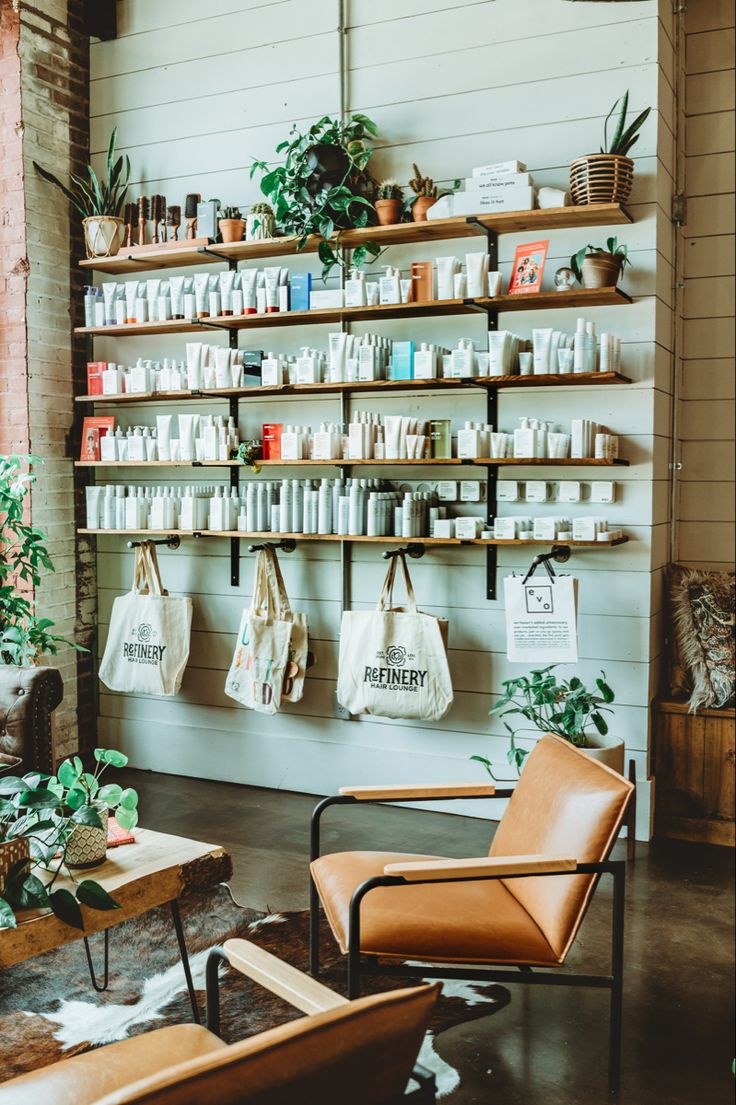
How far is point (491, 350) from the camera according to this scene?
158 inches

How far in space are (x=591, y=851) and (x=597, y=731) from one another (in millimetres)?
1714

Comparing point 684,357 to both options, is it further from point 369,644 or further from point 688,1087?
point 688,1087

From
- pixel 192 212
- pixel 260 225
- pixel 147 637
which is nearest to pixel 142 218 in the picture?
pixel 192 212

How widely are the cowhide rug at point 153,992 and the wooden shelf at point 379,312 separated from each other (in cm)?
237

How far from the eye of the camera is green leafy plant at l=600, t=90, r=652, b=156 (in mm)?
3811

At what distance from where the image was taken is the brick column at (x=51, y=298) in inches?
189

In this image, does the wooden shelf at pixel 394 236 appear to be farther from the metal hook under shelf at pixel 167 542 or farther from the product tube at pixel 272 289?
the metal hook under shelf at pixel 167 542

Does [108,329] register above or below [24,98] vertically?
below

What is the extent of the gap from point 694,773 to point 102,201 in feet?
12.1

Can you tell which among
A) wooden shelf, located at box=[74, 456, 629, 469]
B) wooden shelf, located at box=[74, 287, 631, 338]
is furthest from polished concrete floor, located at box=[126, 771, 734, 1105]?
wooden shelf, located at box=[74, 287, 631, 338]

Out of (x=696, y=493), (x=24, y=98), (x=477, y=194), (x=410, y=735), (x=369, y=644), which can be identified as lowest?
(x=410, y=735)

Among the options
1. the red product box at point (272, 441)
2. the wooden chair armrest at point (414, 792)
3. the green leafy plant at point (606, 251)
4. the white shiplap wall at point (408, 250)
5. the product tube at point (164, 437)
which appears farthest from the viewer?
the product tube at point (164, 437)

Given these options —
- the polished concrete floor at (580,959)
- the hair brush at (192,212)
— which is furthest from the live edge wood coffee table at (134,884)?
the hair brush at (192,212)

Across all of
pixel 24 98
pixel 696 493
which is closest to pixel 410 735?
pixel 696 493
